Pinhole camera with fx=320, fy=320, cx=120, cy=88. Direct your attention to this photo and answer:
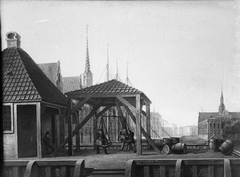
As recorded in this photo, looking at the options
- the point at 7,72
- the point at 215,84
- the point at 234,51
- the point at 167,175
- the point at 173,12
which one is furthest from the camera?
the point at 7,72

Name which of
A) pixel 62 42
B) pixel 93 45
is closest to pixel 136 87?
pixel 93 45

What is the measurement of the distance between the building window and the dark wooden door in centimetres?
48

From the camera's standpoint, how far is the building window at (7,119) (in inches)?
588

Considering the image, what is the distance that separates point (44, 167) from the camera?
9953 mm

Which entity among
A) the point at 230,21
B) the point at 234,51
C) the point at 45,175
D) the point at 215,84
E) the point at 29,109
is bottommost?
the point at 45,175

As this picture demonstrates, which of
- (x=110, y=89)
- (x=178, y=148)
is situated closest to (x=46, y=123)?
(x=110, y=89)

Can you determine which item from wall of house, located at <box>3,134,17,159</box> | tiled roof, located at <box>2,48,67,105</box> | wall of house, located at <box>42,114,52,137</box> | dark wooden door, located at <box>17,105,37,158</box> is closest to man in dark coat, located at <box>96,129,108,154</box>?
tiled roof, located at <box>2,48,67,105</box>

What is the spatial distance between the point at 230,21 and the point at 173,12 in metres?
2.13

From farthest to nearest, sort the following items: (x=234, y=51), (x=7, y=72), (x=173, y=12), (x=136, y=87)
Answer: (x=136, y=87) → (x=7, y=72) → (x=173, y=12) → (x=234, y=51)

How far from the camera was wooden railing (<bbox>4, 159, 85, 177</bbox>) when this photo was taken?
9760mm

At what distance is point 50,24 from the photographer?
41.2 ft

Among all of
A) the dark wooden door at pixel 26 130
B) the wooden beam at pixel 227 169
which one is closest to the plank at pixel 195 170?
the wooden beam at pixel 227 169

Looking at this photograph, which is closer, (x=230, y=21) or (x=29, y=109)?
(x=230, y=21)

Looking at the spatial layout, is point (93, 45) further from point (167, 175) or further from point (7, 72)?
point (167, 175)
